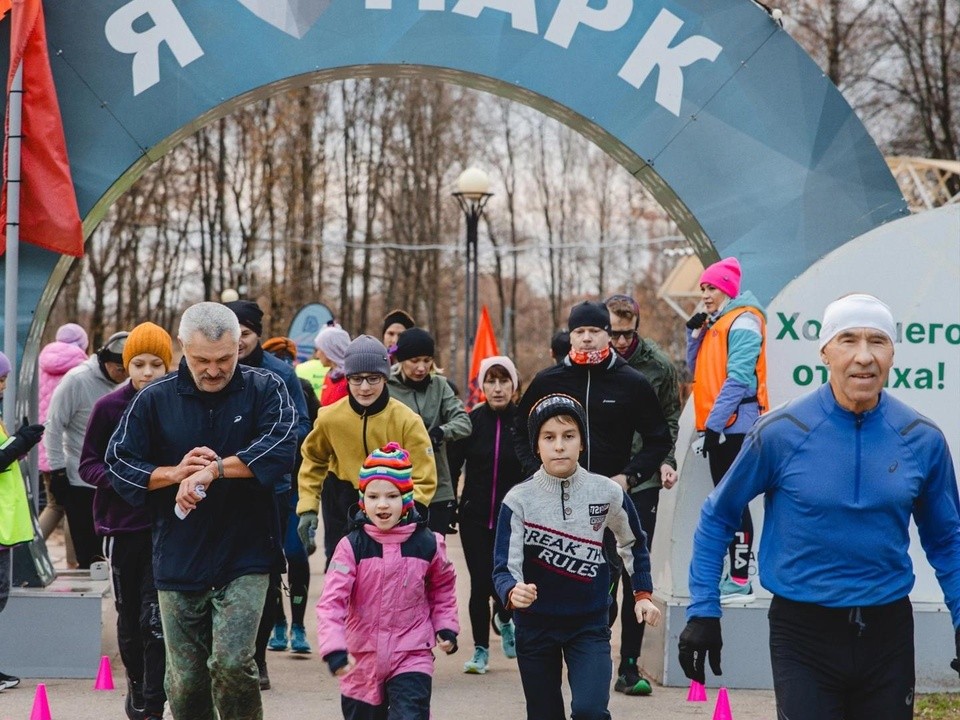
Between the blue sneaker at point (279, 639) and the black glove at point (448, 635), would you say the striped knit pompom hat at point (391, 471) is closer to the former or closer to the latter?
the black glove at point (448, 635)

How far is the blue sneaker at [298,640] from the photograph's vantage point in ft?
29.5

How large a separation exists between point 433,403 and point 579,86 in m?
2.27

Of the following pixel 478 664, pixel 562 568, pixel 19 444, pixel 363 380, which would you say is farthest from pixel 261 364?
pixel 562 568

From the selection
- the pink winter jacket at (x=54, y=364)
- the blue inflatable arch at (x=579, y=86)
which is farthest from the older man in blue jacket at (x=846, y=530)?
the pink winter jacket at (x=54, y=364)

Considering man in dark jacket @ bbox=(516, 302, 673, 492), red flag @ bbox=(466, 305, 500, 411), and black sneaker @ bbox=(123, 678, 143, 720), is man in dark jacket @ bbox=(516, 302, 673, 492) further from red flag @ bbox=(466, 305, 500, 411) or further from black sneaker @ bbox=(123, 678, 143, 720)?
red flag @ bbox=(466, 305, 500, 411)

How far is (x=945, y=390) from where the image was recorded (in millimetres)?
8258

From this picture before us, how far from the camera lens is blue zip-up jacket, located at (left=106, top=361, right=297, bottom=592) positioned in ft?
18.7

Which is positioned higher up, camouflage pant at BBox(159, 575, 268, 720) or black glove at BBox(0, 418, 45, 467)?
black glove at BBox(0, 418, 45, 467)

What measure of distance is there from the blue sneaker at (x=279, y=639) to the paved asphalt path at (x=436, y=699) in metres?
0.31

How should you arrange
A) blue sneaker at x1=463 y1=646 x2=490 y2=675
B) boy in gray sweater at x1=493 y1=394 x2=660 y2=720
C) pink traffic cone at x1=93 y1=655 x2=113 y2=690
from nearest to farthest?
boy in gray sweater at x1=493 y1=394 x2=660 y2=720, pink traffic cone at x1=93 y1=655 x2=113 y2=690, blue sneaker at x1=463 y1=646 x2=490 y2=675

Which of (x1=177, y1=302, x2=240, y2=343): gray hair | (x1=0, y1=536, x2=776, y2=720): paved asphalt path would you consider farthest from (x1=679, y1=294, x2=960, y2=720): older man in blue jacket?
(x1=0, y1=536, x2=776, y2=720): paved asphalt path

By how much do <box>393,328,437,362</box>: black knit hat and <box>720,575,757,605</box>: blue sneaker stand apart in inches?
85.1

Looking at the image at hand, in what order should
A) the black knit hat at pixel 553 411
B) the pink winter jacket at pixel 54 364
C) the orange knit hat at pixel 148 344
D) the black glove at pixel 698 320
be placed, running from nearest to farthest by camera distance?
the black knit hat at pixel 553 411
the orange knit hat at pixel 148 344
the black glove at pixel 698 320
the pink winter jacket at pixel 54 364

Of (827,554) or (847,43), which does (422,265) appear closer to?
(847,43)
